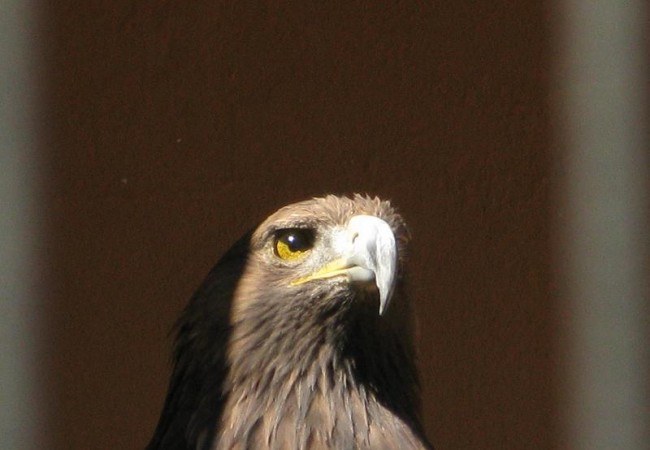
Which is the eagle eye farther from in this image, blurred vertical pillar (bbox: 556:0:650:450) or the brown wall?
the brown wall

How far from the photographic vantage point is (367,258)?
3.17 m

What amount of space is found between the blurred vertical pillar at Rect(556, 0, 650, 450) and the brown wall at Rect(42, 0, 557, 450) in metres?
0.12

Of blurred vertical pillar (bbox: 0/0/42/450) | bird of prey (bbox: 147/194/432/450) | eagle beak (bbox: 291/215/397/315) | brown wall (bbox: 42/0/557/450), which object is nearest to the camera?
blurred vertical pillar (bbox: 0/0/42/450)

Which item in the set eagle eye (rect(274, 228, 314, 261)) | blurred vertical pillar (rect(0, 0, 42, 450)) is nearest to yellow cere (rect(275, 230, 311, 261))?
eagle eye (rect(274, 228, 314, 261))

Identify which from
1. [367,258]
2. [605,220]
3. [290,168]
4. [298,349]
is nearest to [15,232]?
[367,258]

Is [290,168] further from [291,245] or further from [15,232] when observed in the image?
[15,232]

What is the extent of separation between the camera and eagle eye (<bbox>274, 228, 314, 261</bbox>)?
3.35 metres

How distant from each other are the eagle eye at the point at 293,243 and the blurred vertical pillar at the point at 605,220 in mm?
664

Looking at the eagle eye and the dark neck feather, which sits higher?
the eagle eye

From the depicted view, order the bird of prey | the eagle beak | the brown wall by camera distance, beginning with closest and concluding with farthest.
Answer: the eagle beak < the bird of prey < the brown wall

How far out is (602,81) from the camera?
3475 millimetres

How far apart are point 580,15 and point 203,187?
5.31 feet

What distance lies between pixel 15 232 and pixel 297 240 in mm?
1008

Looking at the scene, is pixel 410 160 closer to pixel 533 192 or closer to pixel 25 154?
pixel 533 192
